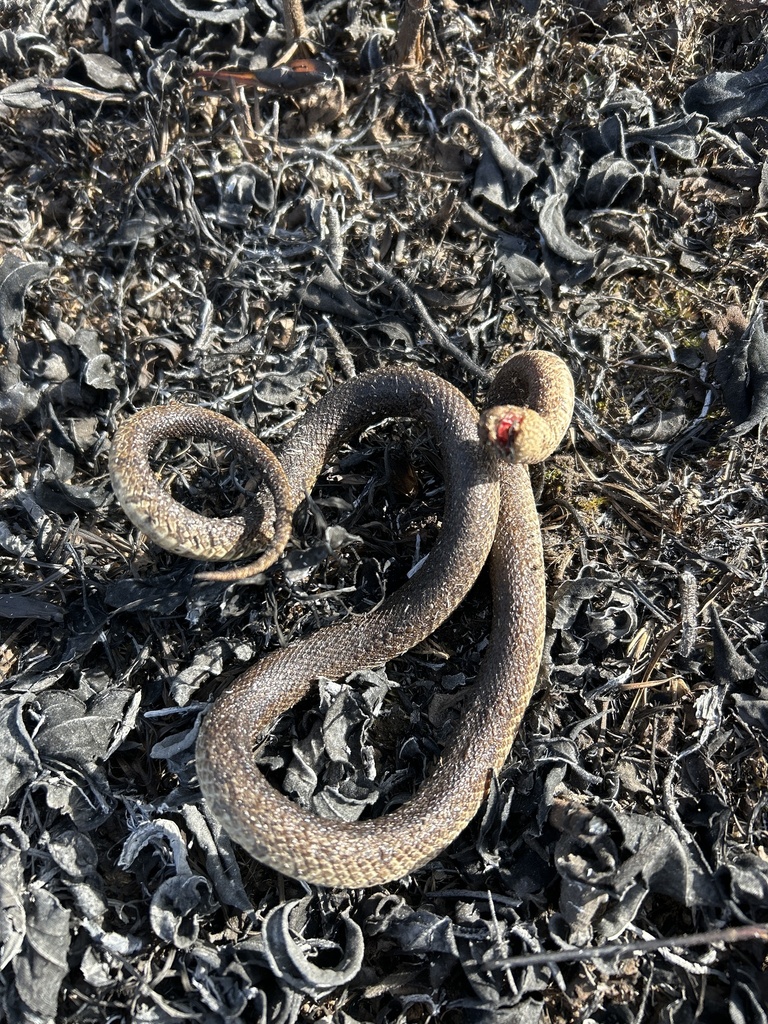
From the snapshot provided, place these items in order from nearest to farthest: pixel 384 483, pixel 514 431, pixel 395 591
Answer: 1. pixel 514 431
2. pixel 395 591
3. pixel 384 483

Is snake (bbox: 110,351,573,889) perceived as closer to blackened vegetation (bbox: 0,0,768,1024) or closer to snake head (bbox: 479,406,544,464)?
snake head (bbox: 479,406,544,464)

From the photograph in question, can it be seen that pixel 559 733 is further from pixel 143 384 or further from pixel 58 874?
pixel 143 384

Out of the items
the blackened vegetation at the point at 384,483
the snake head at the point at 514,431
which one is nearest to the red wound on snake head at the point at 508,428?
the snake head at the point at 514,431

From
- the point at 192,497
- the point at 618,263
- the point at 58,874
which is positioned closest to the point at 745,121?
the point at 618,263

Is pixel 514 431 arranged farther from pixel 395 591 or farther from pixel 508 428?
pixel 395 591

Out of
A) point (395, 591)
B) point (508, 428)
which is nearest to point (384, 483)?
point (395, 591)

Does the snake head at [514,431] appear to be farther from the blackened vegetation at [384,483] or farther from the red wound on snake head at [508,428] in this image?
the blackened vegetation at [384,483]
